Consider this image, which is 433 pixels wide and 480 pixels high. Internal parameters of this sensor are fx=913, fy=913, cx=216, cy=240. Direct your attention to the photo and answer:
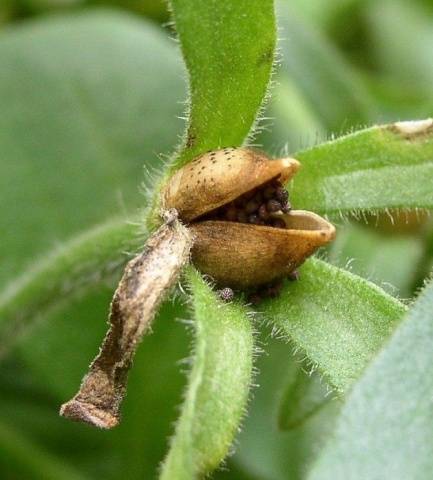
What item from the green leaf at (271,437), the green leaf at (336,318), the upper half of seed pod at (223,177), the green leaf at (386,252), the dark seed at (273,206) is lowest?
the green leaf at (271,437)

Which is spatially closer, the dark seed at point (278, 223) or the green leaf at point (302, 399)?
the dark seed at point (278, 223)

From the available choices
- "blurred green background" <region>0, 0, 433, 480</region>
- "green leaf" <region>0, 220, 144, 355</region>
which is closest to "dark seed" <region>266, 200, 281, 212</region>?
"green leaf" <region>0, 220, 144, 355</region>

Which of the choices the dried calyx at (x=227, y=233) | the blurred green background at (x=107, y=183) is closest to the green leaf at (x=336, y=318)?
the dried calyx at (x=227, y=233)

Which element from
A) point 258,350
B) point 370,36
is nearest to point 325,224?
point 258,350

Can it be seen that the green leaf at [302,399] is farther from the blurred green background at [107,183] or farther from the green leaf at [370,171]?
the blurred green background at [107,183]

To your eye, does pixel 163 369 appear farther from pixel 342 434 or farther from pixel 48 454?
pixel 342 434

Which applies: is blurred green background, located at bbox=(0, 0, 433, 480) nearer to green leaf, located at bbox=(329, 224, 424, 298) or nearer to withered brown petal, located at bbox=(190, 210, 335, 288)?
green leaf, located at bbox=(329, 224, 424, 298)

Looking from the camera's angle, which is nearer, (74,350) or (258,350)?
(258,350)
